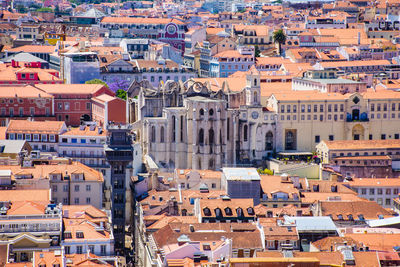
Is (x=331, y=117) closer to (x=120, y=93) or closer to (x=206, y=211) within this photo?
(x=120, y=93)

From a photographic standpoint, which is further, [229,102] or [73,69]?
[73,69]

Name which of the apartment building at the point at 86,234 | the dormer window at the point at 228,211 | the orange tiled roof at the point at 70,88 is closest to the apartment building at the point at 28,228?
the apartment building at the point at 86,234

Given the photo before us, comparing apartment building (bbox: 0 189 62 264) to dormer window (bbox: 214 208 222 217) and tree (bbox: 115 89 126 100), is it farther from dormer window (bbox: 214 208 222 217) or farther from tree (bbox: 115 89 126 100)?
tree (bbox: 115 89 126 100)

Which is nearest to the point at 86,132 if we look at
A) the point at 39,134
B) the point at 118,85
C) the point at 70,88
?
the point at 39,134

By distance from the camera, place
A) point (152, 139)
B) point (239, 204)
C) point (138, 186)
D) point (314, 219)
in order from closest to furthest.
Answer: point (314, 219) < point (239, 204) < point (138, 186) < point (152, 139)

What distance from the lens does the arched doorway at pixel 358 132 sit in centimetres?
16338

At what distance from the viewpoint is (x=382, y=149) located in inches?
6107

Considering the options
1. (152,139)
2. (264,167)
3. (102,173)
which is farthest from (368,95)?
(102,173)

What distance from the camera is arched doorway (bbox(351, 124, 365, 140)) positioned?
163375 mm

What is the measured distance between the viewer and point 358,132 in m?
164

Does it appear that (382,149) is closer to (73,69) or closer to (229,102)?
(229,102)

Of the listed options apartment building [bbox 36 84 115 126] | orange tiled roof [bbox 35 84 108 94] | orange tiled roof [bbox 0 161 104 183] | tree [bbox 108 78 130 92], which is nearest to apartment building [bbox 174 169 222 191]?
orange tiled roof [bbox 0 161 104 183]

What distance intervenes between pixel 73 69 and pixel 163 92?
105 ft

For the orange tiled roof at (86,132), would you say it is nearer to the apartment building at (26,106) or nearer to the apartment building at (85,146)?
the apartment building at (85,146)
